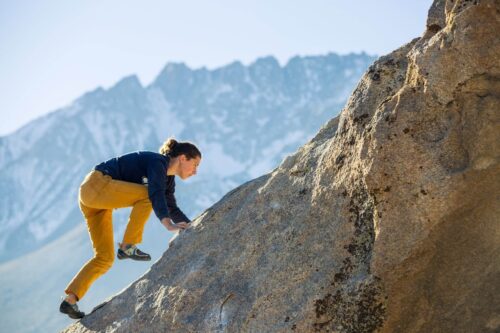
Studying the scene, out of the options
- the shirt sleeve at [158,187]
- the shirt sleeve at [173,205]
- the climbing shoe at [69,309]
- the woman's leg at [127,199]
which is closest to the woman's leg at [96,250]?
the climbing shoe at [69,309]

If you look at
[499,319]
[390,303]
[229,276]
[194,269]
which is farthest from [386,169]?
[194,269]

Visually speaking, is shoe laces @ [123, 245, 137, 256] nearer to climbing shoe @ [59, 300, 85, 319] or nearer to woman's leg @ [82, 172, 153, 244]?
woman's leg @ [82, 172, 153, 244]

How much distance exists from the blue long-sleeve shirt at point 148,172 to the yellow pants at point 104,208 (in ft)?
0.63

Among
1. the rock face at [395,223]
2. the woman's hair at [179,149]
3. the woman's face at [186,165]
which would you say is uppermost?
the woman's hair at [179,149]

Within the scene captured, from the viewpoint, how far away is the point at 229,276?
864cm

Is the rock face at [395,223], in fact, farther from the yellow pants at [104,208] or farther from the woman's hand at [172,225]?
the yellow pants at [104,208]

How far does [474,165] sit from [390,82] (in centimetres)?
208

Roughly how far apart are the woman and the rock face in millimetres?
1586

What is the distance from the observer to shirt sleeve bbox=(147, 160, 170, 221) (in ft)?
31.2

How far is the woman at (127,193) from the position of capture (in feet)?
32.5

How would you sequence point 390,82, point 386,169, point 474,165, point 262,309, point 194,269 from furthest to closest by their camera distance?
point 194,269 → point 390,82 → point 262,309 → point 386,169 → point 474,165

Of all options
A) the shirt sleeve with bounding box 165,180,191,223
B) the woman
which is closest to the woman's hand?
the woman

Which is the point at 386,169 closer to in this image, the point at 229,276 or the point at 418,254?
the point at 418,254

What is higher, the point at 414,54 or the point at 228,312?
the point at 414,54
